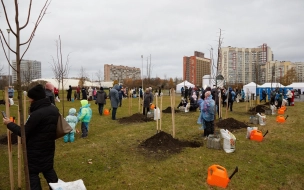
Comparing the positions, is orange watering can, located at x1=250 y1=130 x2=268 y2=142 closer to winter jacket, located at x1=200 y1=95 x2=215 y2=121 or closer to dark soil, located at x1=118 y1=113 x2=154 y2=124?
winter jacket, located at x1=200 y1=95 x2=215 y2=121

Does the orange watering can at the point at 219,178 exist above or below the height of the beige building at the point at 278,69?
below

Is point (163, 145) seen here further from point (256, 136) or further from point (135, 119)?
point (135, 119)

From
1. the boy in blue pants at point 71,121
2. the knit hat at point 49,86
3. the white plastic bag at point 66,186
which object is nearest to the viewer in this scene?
the white plastic bag at point 66,186

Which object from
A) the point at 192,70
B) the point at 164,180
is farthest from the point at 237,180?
the point at 192,70

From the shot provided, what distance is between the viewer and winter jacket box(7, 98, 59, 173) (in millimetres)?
3395

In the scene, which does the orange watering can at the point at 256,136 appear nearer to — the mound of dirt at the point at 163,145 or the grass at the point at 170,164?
the grass at the point at 170,164

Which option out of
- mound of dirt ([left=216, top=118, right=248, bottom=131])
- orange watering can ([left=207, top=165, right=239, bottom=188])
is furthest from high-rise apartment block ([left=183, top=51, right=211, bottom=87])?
orange watering can ([left=207, top=165, right=239, bottom=188])

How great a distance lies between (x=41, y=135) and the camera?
11.4ft

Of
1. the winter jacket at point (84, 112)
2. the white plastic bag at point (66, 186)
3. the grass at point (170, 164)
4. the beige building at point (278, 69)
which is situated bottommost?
the grass at point (170, 164)

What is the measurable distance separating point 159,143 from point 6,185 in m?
4.33

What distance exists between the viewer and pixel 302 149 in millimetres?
7711

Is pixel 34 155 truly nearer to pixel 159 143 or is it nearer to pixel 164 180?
pixel 164 180

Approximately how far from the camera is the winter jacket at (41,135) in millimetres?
3395

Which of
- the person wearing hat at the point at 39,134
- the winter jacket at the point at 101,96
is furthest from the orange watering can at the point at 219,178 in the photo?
the winter jacket at the point at 101,96
